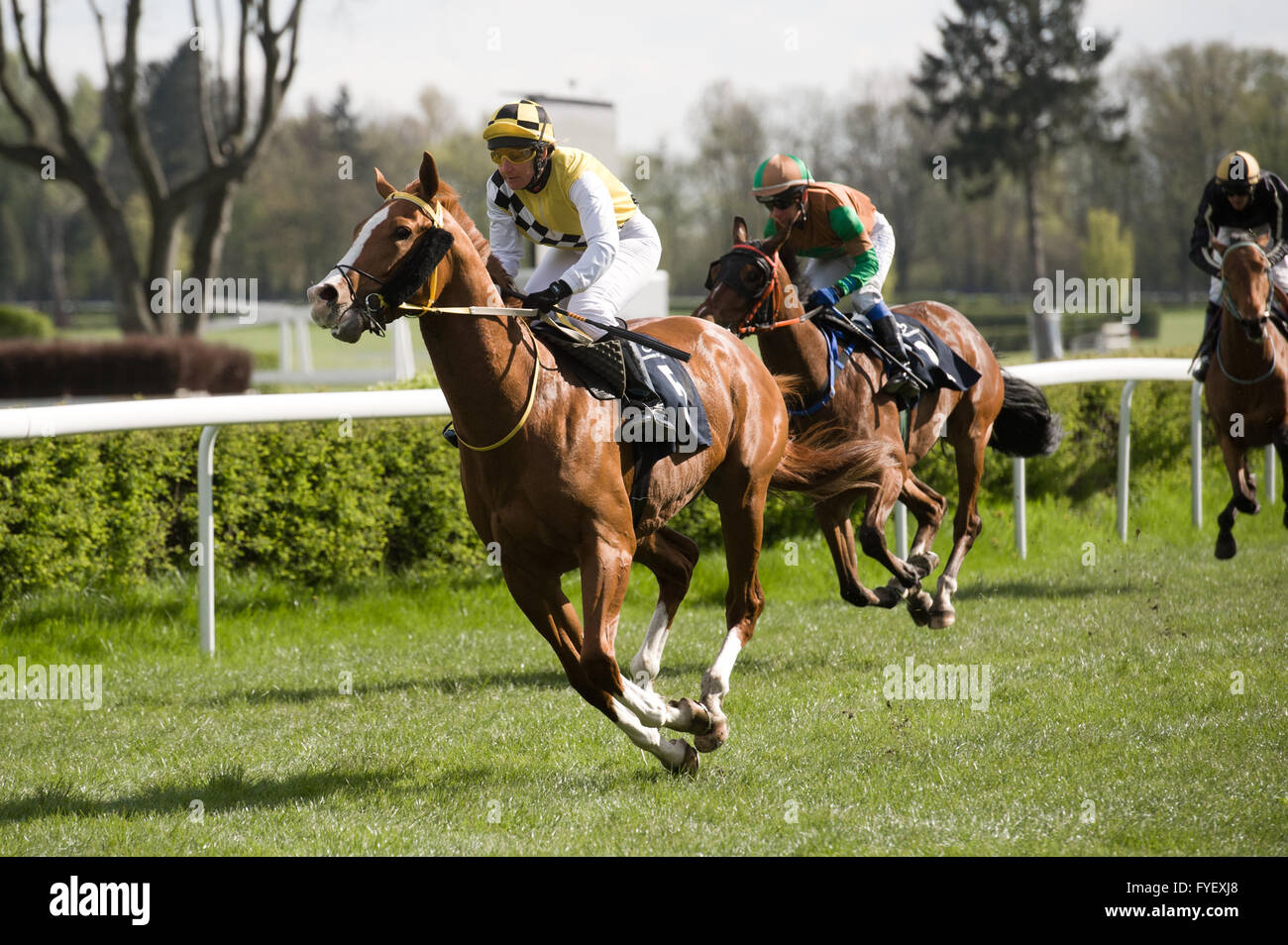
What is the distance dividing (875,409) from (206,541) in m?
2.98

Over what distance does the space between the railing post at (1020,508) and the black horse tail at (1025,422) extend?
58 cm

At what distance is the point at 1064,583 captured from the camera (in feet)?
23.8

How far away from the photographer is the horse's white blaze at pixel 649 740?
3.92 m

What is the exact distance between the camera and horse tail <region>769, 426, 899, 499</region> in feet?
16.9

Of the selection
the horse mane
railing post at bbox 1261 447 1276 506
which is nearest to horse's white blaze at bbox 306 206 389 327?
the horse mane

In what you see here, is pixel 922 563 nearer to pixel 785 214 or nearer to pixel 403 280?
pixel 785 214

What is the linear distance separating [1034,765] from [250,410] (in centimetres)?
366

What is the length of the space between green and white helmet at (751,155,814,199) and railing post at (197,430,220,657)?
263 cm

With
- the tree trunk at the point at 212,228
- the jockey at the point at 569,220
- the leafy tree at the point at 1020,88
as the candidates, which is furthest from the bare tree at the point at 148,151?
the leafy tree at the point at 1020,88

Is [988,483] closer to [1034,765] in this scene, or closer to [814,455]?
[814,455]

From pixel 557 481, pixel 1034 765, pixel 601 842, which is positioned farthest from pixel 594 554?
pixel 1034 765

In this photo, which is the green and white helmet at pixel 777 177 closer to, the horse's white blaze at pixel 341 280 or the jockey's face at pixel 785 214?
the jockey's face at pixel 785 214

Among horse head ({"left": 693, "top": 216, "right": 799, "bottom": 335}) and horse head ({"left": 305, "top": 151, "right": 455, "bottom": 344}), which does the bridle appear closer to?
horse head ({"left": 305, "top": 151, "right": 455, "bottom": 344})

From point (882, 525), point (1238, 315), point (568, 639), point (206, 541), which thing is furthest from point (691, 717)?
point (1238, 315)
